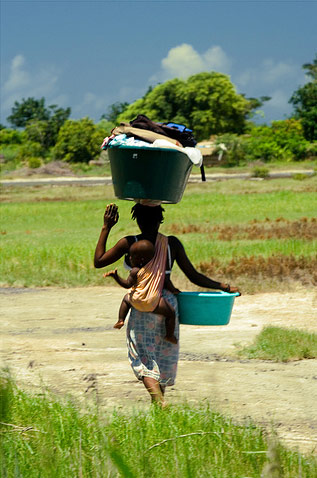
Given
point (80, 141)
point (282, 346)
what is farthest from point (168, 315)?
point (80, 141)

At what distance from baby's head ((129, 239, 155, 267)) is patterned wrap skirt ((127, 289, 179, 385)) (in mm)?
265

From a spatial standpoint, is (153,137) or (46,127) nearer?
(153,137)

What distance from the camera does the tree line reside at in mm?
60875

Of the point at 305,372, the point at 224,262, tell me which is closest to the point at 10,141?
the point at 224,262

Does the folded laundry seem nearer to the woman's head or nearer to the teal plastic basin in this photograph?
the woman's head

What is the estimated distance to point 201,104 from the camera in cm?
6906

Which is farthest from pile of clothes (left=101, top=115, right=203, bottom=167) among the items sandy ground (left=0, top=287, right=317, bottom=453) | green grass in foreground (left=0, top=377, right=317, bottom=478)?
sandy ground (left=0, top=287, right=317, bottom=453)

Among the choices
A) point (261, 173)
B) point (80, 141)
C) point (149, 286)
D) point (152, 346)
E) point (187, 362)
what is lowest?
point (187, 362)

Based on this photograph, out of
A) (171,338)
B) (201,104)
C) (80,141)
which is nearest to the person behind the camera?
(171,338)

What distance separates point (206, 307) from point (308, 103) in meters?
57.8

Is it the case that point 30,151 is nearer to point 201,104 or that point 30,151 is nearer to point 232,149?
point 201,104

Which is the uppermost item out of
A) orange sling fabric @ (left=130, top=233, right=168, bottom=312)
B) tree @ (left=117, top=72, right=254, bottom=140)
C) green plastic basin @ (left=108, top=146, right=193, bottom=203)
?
tree @ (left=117, top=72, right=254, bottom=140)

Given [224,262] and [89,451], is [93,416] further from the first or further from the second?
[224,262]

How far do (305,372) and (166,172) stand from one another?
2.88 metres
